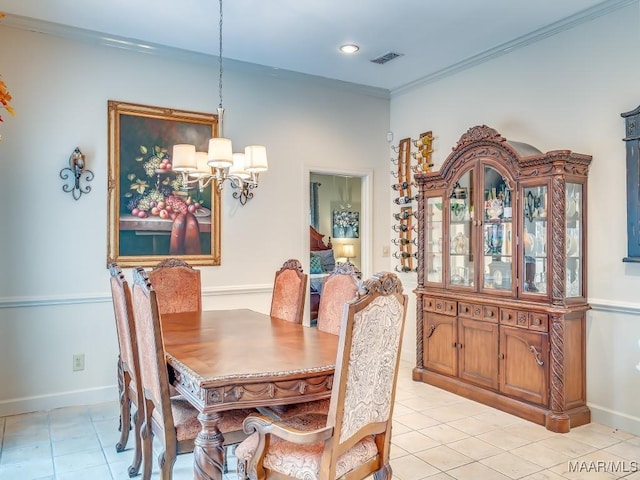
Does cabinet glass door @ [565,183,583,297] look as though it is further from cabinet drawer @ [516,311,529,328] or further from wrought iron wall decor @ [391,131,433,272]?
wrought iron wall decor @ [391,131,433,272]

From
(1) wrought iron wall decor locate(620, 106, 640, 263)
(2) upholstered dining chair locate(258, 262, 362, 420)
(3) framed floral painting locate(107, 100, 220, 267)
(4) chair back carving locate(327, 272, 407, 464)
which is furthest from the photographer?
(3) framed floral painting locate(107, 100, 220, 267)

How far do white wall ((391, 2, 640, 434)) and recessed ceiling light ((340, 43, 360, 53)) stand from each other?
1360mm

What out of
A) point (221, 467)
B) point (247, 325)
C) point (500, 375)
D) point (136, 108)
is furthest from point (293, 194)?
point (221, 467)

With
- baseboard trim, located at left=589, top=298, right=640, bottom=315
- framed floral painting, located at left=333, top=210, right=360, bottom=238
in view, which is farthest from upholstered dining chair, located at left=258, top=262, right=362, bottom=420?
framed floral painting, located at left=333, top=210, right=360, bottom=238

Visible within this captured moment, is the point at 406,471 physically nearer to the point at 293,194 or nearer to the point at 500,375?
the point at 500,375

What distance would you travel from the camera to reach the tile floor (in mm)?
2689

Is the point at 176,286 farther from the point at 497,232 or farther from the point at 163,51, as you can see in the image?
the point at 497,232

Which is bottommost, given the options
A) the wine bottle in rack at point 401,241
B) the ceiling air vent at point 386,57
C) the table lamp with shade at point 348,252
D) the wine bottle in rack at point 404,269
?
the wine bottle in rack at point 404,269

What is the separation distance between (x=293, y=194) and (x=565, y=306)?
8.60ft

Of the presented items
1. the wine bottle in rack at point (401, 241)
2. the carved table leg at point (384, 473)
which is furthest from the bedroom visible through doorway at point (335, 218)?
the carved table leg at point (384, 473)

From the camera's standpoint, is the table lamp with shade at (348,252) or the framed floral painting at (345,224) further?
the framed floral painting at (345,224)

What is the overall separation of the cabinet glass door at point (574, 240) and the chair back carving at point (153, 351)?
9.25 feet

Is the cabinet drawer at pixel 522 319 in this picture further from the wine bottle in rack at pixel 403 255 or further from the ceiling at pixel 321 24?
the ceiling at pixel 321 24

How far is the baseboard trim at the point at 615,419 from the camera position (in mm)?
3227
